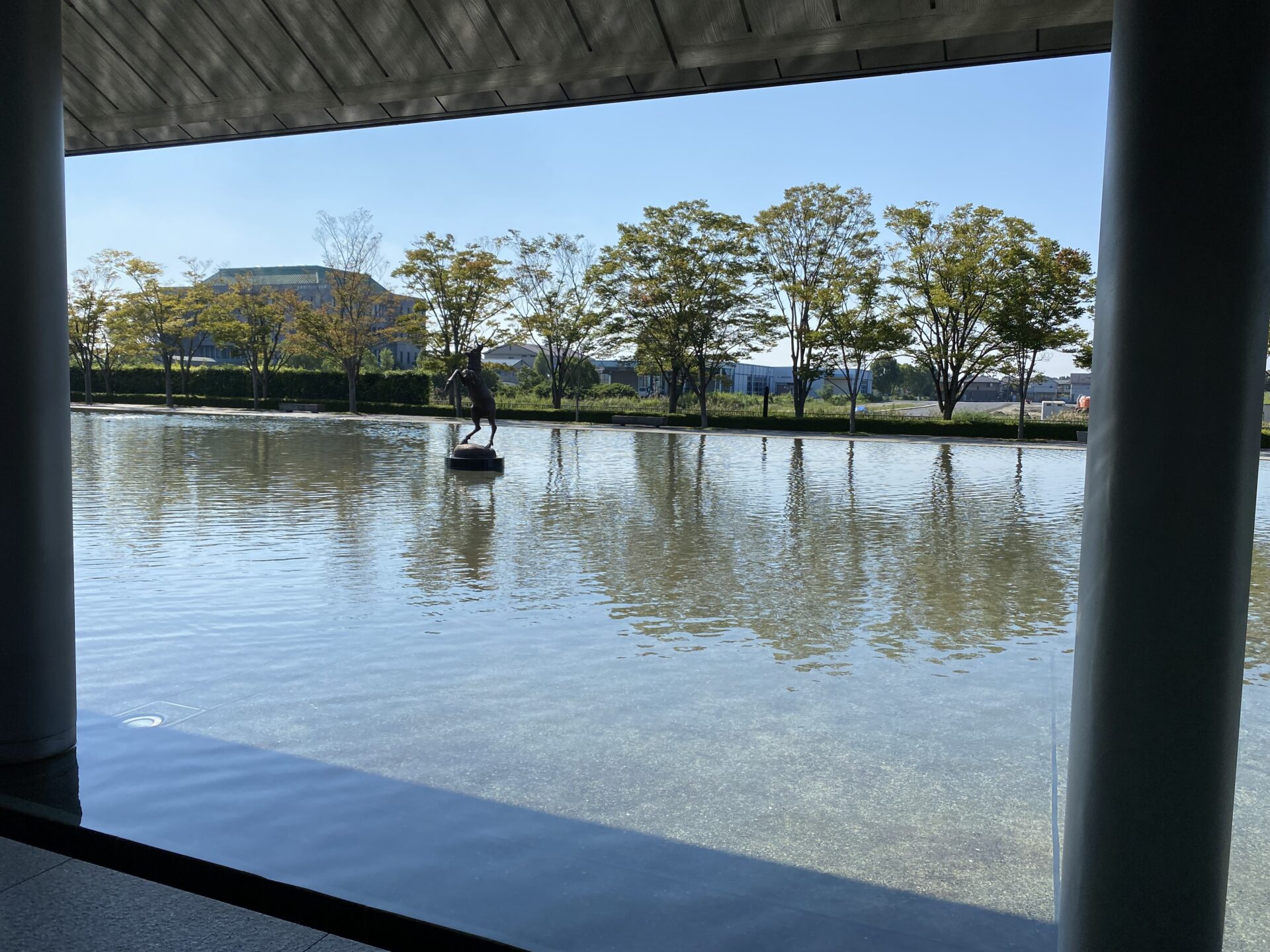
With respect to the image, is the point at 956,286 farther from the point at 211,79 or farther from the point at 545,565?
the point at 211,79

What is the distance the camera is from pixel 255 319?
48250 millimetres

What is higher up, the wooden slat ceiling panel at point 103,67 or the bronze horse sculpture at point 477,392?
the wooden slat ceiling panel at point 103,67

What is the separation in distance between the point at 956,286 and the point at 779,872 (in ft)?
120

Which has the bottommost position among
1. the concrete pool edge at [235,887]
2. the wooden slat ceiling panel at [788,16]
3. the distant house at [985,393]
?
the concrete pool edge at [235,887]

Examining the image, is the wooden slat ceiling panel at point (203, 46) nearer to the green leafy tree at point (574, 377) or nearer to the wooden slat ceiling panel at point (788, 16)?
the wooden slat ceiling panel at point (788, 16)

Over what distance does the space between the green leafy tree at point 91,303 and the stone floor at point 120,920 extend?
52.2m

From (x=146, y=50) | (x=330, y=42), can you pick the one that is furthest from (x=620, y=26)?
(x=146, y=50)

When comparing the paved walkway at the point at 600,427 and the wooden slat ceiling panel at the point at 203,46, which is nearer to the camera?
the wooden slat ceiling panel at the point at 203,46

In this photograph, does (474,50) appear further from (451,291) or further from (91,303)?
(91,303)

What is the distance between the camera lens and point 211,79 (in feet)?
17.3

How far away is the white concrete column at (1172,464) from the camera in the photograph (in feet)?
5.72

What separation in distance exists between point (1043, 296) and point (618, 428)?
16704 millimetres

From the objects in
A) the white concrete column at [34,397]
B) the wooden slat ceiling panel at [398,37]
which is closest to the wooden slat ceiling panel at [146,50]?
the wooden slat ceiling panel at [398,37]

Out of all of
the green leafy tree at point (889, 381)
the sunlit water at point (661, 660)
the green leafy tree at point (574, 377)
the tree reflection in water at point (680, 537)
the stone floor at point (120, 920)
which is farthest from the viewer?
the green leafy tree at point (889, 381)
